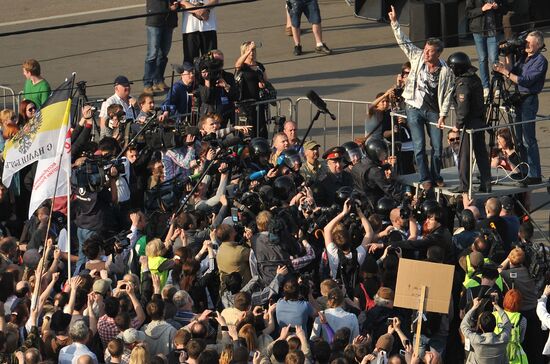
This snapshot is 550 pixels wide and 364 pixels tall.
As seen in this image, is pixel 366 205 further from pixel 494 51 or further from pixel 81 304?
pixel 494 51

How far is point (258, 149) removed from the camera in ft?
66.5

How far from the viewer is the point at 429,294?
16.8 meters

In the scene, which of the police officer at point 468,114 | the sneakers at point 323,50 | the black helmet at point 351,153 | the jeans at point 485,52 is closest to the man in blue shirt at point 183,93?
the black helmet at point 351,153

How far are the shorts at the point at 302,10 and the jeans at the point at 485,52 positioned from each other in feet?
8.29

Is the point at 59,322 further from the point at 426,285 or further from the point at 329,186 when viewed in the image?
the point at 329,186

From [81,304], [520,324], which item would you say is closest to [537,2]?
[520,324]

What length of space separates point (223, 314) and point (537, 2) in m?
11.6

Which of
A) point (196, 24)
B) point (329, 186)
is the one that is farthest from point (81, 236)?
point (196, 24)

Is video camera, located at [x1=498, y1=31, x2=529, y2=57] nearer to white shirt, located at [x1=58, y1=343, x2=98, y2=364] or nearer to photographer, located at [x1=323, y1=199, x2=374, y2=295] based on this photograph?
photographer, located at [x1=323, y1=199, x2=374, y2=295]

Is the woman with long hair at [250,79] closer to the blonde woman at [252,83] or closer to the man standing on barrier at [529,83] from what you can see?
the blonde woman at [252,83]

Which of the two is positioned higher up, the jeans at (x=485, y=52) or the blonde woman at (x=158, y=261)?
the jeans at (x=485, y=52)

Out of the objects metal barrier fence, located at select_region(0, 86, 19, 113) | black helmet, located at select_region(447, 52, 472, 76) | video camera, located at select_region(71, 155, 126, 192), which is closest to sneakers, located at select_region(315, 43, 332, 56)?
metal barrier fence, located at select_region(0, 86, 19, 113)

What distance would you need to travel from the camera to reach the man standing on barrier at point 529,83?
20844 millimetres

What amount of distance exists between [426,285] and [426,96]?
415 cm
